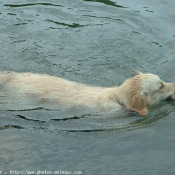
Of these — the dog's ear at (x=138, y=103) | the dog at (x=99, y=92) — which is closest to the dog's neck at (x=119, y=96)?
the dog at (x=99, y=92)

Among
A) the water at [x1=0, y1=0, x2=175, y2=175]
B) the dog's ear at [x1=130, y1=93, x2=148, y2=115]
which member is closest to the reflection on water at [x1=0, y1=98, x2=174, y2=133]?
the water at [x1=0, y1=0, x2=175, y2=175]

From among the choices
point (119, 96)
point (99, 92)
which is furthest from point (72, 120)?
point (119, 96)

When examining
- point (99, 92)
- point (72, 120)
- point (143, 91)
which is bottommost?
point (72, 120)

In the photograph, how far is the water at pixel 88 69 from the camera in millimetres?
7250

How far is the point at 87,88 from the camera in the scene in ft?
29.9

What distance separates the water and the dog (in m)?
0.21

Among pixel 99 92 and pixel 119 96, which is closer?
pixel 119 96

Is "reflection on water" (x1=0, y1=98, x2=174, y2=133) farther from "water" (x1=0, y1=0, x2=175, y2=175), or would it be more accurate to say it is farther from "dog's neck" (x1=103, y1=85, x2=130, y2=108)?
"dog's neck" (x1=103, y1=85, x2=130, y2=108)

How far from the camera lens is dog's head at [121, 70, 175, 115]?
851 cm

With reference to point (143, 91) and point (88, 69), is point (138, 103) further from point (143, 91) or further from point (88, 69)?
point (88, 69)

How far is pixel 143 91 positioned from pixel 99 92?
3.27 ft

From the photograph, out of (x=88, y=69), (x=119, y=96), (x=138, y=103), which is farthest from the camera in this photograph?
(x=88, y=69)

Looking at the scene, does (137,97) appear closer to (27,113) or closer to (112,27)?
(27,113)

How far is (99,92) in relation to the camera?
29.6ft
